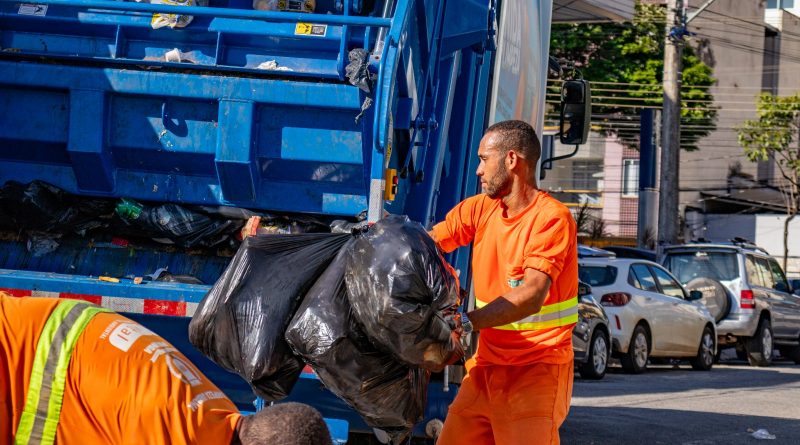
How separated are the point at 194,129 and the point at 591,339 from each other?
27.6 feet

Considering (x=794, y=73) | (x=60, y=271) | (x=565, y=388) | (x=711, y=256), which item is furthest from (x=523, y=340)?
(x=794, y=73)

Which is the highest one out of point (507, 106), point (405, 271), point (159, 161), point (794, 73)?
point (794, 73)

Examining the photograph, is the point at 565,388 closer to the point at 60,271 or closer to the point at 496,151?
the point at 496,151

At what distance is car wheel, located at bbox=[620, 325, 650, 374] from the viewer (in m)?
14.6

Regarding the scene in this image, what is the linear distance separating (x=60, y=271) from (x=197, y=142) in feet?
3.07

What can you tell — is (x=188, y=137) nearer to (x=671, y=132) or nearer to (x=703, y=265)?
(x=703, y=265)

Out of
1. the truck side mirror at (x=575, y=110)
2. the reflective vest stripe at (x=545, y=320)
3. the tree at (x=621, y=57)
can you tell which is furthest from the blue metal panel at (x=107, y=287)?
the tree at (x=621, y=57)

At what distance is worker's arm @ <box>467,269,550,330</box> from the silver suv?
1423 centimetres

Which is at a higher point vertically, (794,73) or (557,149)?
(794,73)

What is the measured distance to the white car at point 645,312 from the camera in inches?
566

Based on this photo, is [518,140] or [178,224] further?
[178,224]

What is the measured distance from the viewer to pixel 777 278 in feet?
63.1

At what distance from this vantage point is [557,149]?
42.0 metres

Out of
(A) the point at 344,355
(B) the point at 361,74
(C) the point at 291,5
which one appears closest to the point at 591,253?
(C) the point at 291,5
